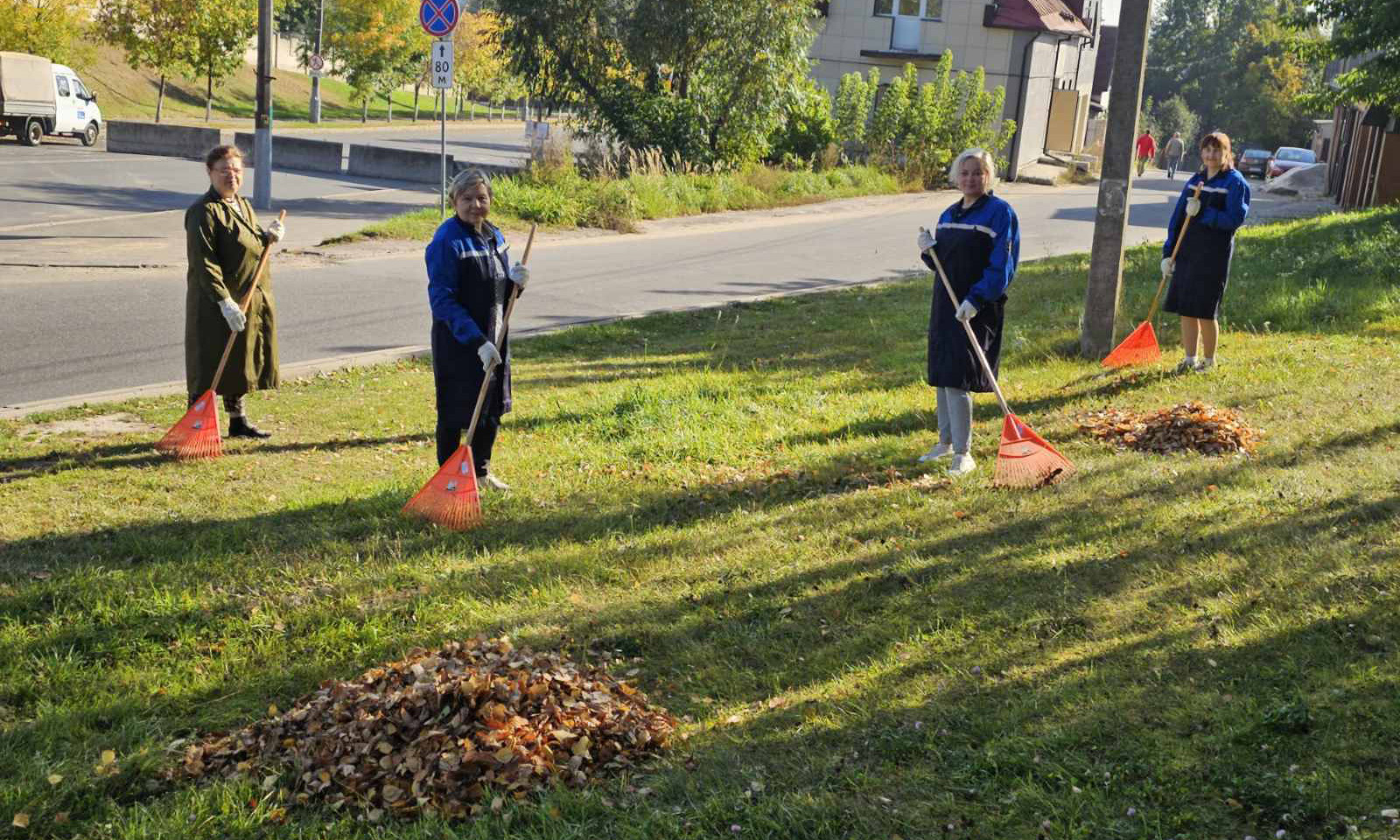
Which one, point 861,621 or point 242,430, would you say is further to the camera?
point 242,430

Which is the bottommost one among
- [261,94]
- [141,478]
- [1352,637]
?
[141,478]

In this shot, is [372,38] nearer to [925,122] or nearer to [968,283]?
[925,122]

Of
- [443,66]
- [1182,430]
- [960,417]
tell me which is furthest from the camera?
[443,66]

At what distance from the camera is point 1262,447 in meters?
7.74

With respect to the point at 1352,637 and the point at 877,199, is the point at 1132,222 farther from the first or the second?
the point at 1352,637

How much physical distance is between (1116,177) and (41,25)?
1592 inches

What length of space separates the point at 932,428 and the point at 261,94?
1544 centimetres

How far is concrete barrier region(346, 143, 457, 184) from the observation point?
28.2 m

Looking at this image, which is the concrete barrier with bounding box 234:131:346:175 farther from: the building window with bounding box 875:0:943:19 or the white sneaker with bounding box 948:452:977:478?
the white sneaker with bounding box 948:452:977:478

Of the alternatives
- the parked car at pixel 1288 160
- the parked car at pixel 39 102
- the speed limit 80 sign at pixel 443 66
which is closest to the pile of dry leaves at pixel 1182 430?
the speed limit 80 sign at pixel 443 66

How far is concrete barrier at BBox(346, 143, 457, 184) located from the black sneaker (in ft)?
66.1

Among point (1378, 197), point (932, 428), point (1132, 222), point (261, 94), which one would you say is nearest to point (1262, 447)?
point (932, 428)

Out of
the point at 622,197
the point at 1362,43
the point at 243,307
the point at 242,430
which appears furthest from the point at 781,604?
the point at 622,197

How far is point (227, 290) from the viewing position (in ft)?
25.6
